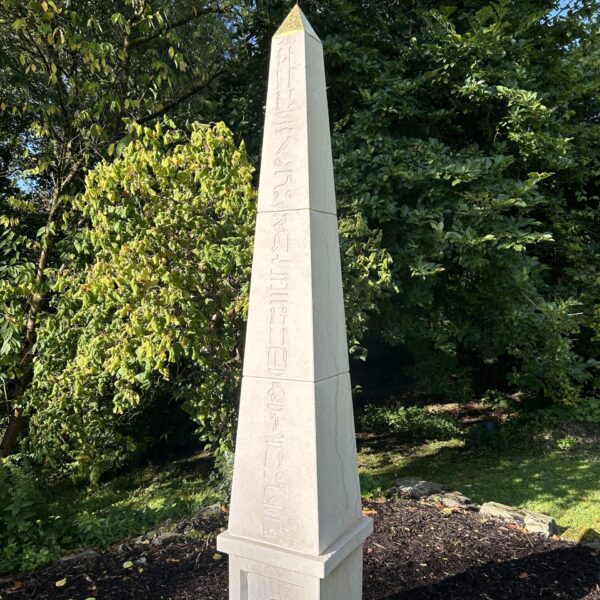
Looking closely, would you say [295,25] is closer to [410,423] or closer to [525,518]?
[525,518]

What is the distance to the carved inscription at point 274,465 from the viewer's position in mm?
2494

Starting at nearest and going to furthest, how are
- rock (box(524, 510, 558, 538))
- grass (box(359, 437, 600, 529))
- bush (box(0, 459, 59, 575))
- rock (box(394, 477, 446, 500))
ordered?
1. bush (box(0, 459, 59, 575))
2. rock (box(524, 510, 558, 538))
3. rock (box(394, 477, 446, 500))
4. grass (box(359, 437, 600, 529))

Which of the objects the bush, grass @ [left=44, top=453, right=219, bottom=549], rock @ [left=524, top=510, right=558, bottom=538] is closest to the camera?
the bush

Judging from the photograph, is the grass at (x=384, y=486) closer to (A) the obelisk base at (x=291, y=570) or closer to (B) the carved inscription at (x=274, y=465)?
(A) the obelisk base at (x=291, y=570)

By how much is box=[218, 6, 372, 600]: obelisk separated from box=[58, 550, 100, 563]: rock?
5.62ft

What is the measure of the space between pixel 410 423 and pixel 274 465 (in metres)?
7.02

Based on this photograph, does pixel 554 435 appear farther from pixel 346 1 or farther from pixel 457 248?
pixel 346 1

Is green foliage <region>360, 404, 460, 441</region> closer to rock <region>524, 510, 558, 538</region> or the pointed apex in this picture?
rock <region>524, 510, 558, 538</region>

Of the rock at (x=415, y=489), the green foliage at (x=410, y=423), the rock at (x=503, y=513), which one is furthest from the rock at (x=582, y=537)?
the green foliage at (x=410, y=423)

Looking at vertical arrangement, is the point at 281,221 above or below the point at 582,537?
above

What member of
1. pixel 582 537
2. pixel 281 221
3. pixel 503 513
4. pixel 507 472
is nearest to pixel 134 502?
pixel 503 513

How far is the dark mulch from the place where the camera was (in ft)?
10.6

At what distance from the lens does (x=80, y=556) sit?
378 centimetres

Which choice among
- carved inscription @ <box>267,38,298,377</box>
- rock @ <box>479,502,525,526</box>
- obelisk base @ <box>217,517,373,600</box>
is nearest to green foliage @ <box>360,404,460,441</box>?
rock @ <box>479,502,525,526</box>
